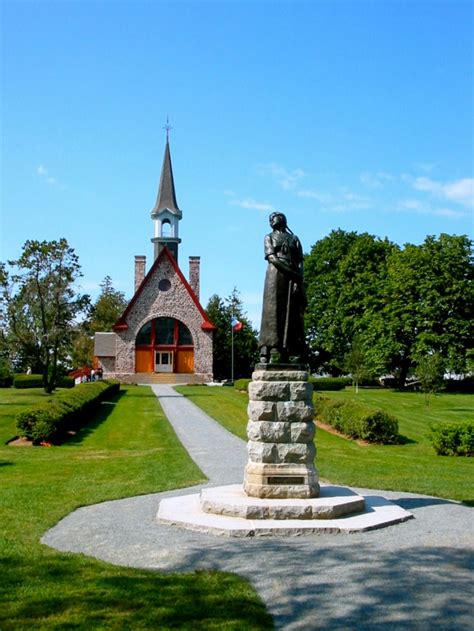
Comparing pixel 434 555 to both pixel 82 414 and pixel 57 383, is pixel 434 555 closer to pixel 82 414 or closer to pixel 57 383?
pixel 82 414

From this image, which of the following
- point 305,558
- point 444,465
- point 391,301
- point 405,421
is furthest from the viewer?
point 391,301

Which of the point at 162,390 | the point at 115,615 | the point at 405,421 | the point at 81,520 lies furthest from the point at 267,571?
the point at 162,390

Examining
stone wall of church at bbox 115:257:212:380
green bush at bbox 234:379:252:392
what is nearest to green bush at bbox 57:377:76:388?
stone wall of church at bbox 115:257:212:380

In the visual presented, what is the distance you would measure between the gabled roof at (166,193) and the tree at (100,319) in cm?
1263

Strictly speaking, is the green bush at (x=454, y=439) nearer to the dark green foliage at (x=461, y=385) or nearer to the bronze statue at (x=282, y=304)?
the bronze statue at (x=282, y=304)

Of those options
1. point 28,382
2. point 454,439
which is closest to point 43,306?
point 28,382

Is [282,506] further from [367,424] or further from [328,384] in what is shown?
[328,384]

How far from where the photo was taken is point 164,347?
5203cm

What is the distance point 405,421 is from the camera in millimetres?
25281

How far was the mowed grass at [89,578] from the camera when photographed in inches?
216

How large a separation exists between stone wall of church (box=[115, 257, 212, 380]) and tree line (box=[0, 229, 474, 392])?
15.1 ft

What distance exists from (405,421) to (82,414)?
11827mm

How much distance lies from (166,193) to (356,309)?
2084 cm

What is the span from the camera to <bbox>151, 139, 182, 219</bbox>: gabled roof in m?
59.0
